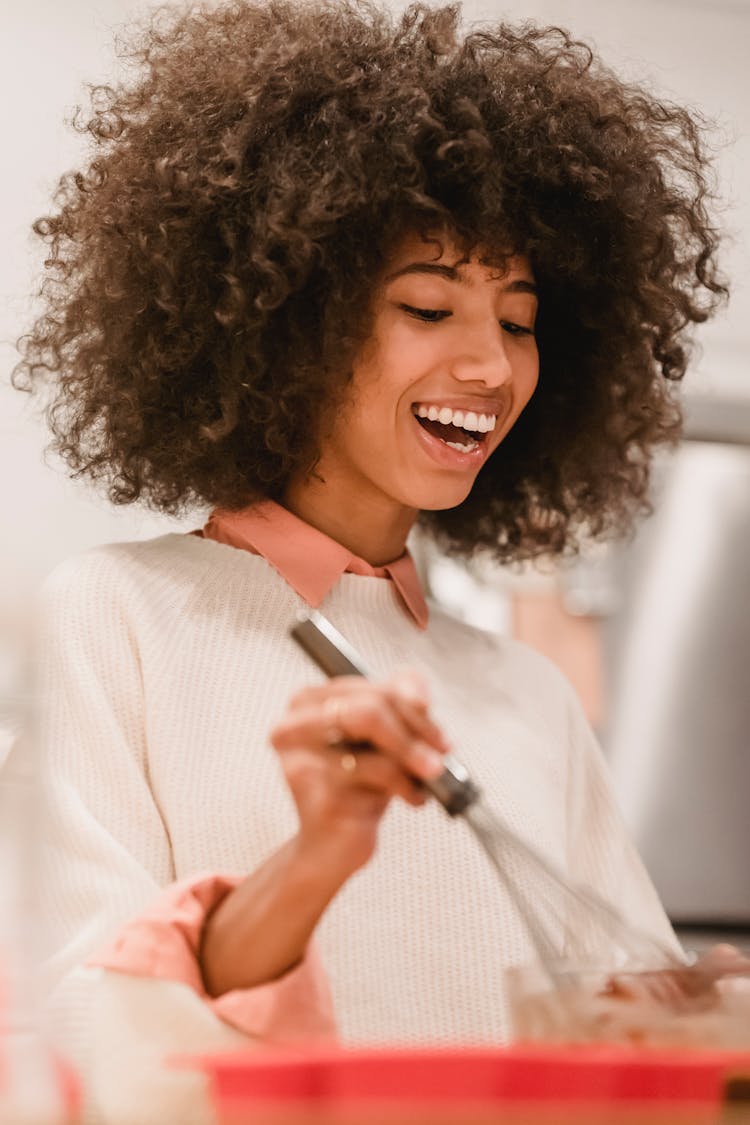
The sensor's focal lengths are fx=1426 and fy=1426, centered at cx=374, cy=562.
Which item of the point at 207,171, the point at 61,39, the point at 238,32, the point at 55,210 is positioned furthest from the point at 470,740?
the point at 61,39

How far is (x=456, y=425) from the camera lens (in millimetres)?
1079

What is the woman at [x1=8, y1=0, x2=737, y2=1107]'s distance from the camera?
94 cm

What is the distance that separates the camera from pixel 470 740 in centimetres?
108

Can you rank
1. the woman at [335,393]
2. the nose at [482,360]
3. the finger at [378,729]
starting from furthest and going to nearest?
the nose at [482,360] < the woman at [335,393] < the finger at [378,729]

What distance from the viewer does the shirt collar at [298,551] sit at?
1101 millimetres

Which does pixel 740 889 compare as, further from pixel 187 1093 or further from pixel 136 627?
pixel 187 1093

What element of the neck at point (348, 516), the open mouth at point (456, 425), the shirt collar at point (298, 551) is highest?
the open mouth at point (456, 425)

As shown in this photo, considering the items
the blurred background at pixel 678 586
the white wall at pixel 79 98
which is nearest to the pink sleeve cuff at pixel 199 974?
the white wall at pixel 79 98

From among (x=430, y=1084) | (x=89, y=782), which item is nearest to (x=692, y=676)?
(x=89, y=782)

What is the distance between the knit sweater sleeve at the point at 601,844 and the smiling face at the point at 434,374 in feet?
0.84

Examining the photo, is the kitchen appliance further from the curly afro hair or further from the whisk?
the whisk

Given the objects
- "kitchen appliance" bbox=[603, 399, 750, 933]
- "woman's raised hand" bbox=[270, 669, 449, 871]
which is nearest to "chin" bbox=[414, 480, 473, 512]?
"woman's raised hand" bbox=[270, 669, 449, 871]

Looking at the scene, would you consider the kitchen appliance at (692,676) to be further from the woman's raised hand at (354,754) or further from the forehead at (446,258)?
the woman's raised hand at (354,754)

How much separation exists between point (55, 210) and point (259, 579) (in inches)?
36.8
